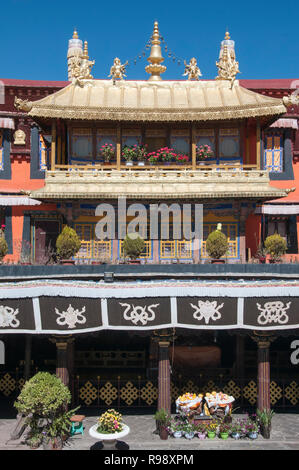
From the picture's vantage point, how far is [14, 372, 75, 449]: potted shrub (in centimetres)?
1341

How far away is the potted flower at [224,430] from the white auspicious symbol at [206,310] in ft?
10.2

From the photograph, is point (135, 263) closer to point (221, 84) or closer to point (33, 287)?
point (33, 287)

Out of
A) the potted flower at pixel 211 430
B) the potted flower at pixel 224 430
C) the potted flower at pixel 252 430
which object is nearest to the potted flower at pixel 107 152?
the potted flower at pixel 211 430

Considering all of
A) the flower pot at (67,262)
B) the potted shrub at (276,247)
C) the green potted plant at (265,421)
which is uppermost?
the potted shrub at (276,247)

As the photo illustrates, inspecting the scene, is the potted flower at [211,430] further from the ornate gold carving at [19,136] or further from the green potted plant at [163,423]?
the ornate gold carving at [19,136]

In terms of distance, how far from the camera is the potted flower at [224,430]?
47.6 ft

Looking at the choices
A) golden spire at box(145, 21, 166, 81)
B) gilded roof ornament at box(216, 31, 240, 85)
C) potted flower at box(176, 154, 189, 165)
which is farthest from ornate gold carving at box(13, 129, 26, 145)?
gilded roof ornament at box(216, 31, 240, 85)

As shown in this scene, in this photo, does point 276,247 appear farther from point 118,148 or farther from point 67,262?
point 67,262

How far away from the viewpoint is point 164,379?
49.5ft

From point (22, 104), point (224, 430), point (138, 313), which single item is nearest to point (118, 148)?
point (22, 104)

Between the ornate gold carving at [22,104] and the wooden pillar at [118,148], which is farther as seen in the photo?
the wooden pillar at [118,148]

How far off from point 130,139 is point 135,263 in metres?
7.51

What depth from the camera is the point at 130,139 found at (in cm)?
2419
